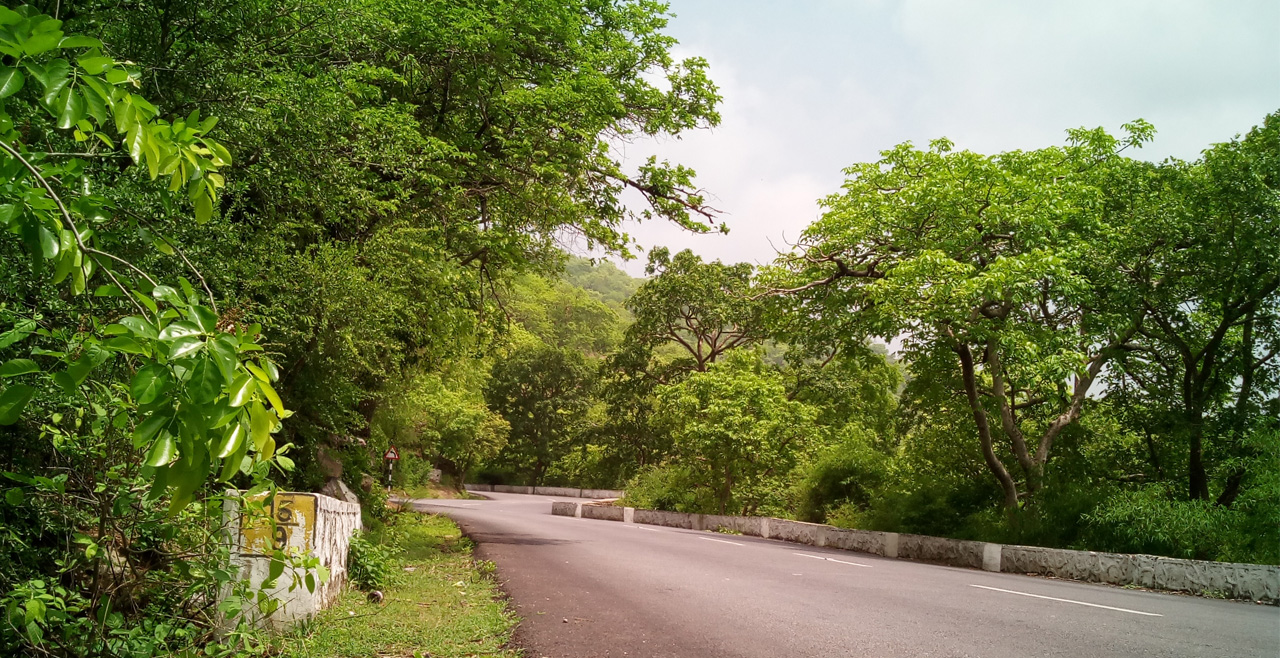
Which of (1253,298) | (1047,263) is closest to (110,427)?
(1047,263)

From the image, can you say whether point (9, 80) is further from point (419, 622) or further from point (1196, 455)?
point (1196, 455)

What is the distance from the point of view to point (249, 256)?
7.30 m

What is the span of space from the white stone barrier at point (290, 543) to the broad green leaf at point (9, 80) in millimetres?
3296

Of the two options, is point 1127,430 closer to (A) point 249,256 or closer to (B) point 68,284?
(A) point 249,256

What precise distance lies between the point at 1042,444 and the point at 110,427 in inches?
678

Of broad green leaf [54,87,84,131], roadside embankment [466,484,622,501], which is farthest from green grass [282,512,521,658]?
roadside embankment [466,484,622,501]

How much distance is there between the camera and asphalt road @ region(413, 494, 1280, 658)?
6055 millimetres

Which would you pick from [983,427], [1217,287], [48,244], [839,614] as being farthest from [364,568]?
[1217,287]

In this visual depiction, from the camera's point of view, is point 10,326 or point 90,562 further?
point 90,562

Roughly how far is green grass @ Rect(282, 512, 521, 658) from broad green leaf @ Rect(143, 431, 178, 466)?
388 centimetres

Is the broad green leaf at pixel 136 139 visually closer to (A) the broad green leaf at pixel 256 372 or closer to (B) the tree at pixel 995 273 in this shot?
(A) the broad green leaf at pixel 256 372

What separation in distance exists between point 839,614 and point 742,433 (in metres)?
16.2

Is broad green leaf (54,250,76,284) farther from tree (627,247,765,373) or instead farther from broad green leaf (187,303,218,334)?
tree (627,247,765,373)

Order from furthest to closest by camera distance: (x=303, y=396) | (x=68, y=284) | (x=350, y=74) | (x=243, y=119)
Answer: (x=303, y=396) < (x=350, y=74) < (x=243, y=119) < (x=68, y=284)
